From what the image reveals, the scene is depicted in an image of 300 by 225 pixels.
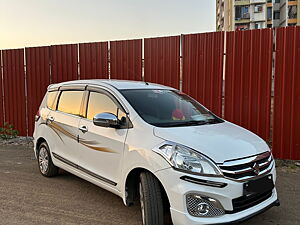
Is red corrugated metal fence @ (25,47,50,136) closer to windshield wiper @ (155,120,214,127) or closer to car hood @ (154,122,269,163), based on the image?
windshield wiper @ (155,120,214,127)

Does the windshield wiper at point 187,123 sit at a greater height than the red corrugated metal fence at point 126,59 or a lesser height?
lesser

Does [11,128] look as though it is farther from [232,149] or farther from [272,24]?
[272,24]

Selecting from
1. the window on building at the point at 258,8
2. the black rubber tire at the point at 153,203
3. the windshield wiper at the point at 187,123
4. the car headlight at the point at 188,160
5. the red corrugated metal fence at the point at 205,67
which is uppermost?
the window on building at the point at 258,8

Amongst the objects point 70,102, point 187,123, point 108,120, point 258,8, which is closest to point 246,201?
point 187,123

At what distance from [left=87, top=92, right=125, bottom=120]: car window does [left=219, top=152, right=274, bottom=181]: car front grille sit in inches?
58.9

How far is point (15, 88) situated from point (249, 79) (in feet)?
22.1

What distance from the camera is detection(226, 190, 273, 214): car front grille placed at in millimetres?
2887

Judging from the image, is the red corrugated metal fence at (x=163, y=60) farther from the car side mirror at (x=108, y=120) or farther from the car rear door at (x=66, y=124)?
the car side mirror at (x=108, y=120)

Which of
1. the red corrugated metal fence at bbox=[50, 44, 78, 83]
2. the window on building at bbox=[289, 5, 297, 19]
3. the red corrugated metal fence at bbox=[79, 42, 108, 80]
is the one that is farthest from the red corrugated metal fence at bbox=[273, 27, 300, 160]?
the window on building at bbox=[289, 5, 297, 19]

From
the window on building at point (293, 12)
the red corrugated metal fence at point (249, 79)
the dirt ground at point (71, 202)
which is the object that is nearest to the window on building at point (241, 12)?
the window on building at point (293, 12)

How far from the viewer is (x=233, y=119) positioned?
6.44 metres

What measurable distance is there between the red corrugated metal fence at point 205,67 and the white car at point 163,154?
2139 millimetres

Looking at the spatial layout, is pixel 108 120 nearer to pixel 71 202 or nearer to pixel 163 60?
pixel 71 202

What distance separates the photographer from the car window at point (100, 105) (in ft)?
12.9
